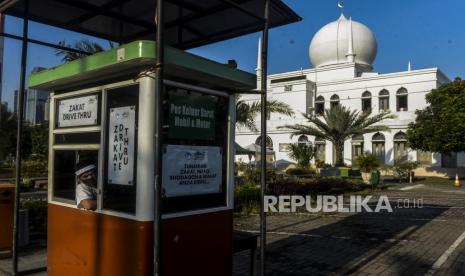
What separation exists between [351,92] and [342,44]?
801 cm

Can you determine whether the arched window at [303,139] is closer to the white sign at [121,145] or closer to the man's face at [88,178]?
the man's face at [88,178]

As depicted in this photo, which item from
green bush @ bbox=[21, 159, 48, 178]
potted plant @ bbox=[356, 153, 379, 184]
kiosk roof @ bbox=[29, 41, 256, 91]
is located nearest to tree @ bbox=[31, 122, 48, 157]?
green bush @ bbox=[21, 159, 48, 178]

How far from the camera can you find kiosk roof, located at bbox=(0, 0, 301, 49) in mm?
5215

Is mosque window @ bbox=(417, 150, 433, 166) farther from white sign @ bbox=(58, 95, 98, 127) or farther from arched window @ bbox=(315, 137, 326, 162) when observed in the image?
white sign @ bbox=(58, 95, 98, 127)

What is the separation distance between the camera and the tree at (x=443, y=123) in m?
28.7

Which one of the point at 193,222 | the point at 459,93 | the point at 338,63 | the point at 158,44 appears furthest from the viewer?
the point at 338,63

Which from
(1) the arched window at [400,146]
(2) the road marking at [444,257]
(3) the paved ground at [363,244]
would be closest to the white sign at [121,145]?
(3) the paved ground at [363,244]

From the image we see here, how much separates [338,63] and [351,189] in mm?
31427

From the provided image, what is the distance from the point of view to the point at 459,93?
99.7 ft

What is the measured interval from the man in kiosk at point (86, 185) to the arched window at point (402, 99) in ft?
134

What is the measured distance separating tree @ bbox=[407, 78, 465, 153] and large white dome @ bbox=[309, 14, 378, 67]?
18.2 metres

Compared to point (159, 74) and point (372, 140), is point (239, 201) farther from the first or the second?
point (372, 140)

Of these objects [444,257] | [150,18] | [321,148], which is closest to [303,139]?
[321,148]

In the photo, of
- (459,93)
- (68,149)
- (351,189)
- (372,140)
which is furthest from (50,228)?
(372,140)
